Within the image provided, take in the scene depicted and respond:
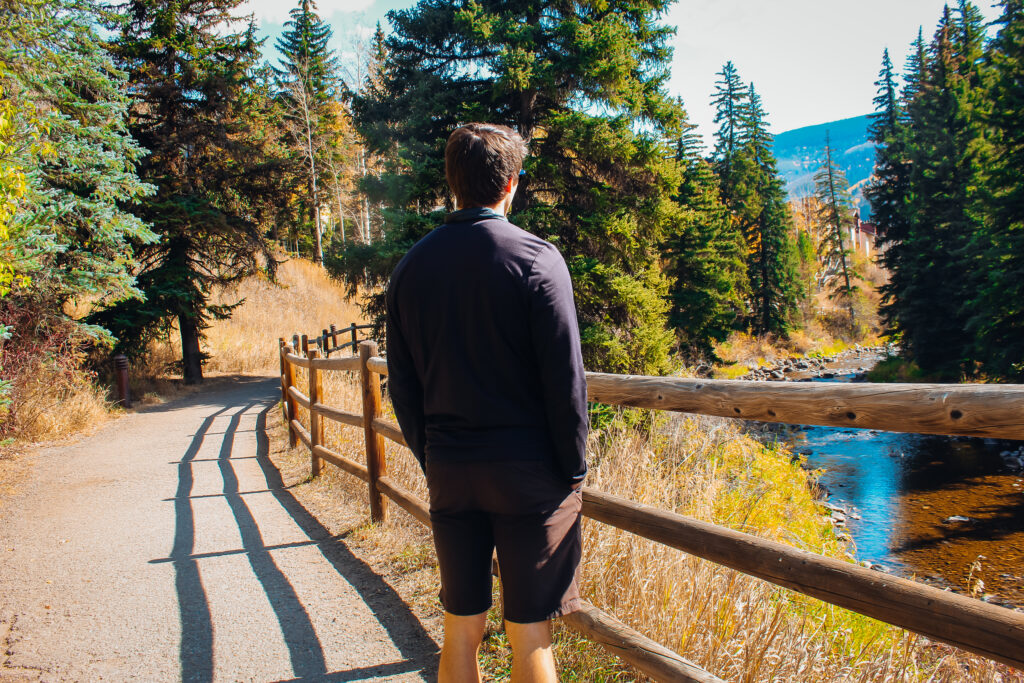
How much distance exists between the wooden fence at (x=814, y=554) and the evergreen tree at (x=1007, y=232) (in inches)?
733

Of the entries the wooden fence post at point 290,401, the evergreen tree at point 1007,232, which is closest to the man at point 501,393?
the wooden fence post at point 290,401

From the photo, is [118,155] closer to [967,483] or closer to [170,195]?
[170,195]

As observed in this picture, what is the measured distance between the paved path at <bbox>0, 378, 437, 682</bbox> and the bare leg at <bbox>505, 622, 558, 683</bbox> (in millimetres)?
1538

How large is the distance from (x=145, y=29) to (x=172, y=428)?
11.0m

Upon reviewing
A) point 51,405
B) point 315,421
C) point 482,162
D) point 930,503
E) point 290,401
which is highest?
point 482,162

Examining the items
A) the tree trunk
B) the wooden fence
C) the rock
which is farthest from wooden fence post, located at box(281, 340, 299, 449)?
the rock

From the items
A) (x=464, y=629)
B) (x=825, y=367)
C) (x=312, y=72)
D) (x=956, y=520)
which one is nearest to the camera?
(x=464, y=629)

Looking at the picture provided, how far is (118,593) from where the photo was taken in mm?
4277

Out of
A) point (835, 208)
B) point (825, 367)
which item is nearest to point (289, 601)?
point (825, 367)

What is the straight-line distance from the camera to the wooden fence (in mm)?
1544

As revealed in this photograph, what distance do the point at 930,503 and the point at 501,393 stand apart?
1351 centimetres

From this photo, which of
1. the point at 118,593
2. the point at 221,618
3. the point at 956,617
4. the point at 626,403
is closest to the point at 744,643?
the point at 626,403

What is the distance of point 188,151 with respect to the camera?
55.0 ft

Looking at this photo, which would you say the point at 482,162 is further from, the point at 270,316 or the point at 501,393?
the point at 270,316
